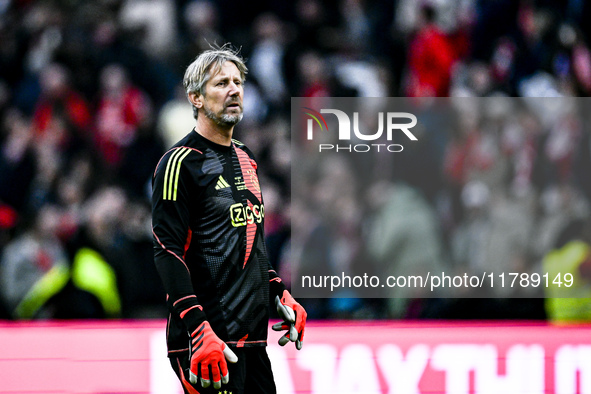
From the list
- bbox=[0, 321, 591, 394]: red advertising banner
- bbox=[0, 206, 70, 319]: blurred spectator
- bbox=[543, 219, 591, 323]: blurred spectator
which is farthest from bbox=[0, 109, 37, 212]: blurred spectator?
bbox=[543, 219, 591, 323]: blurred spectator

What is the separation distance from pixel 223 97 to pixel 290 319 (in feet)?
2.90

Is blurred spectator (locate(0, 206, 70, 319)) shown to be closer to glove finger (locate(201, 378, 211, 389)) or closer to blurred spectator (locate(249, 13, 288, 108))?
blurred spectator (locate(249, 13, 288, 108))

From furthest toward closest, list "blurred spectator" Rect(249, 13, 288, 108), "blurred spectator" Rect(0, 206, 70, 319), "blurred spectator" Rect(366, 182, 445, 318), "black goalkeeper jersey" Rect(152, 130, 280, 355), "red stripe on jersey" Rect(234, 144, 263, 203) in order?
1. "blurred spectator" Rect(249, 13, 288, 108)
2. "blurred spectator" Rect(366, 182, 445, 318)
3. "blurred spectator" Rect(0, 206, 70, 319)
4. "red stripe on jersey" Rect(234, 144, 263, 203)
5. "black goalkeeper jersey" Rect(152, 130, 280, 355)

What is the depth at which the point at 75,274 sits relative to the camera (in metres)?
5.39

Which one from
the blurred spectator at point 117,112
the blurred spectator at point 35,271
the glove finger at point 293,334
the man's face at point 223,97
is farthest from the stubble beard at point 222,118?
the blurred spectator at point 117,112

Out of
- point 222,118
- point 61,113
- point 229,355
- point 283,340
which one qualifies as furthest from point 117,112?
point 229,355

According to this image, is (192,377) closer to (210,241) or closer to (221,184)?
(210,241)

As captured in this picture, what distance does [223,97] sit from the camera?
275 centimetres

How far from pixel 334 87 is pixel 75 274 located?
95.9 inches

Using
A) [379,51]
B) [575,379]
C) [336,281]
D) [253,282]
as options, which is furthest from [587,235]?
[253,282]

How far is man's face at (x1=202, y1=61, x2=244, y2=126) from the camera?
275cm

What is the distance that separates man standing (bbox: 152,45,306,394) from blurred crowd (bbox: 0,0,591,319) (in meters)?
2.70

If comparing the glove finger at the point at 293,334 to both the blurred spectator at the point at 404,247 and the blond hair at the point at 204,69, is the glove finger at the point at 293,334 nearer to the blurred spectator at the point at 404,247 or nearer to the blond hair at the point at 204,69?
the blond hair at the point at 204,69

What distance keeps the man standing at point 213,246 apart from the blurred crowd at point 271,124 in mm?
2697
